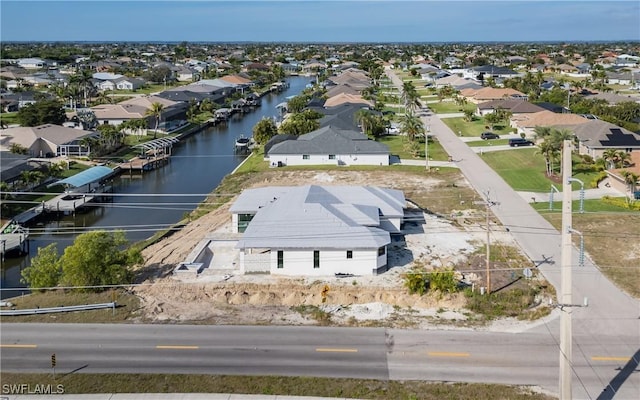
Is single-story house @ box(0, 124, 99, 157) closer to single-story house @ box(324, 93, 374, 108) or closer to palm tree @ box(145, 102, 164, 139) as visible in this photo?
palm tree @ box(145, 102, 164, 139)

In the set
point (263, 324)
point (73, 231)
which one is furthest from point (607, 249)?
point (73, 231)

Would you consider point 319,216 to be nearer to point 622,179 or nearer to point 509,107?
point 622,179

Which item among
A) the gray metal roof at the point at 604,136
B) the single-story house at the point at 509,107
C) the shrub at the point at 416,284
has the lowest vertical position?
the shrub at the point at 416,284

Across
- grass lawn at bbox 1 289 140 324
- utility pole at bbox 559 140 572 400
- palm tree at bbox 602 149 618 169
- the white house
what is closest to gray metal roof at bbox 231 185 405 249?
grass lawn at bbox 1 289 140 324

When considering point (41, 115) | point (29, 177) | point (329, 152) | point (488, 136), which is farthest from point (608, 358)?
point (41, 115)

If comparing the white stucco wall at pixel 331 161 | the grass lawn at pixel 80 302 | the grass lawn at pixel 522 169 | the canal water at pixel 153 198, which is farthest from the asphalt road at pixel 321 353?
the white stucco wall at pixel 331 161

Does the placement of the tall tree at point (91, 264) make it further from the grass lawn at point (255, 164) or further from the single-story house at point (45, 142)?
the single-story house at point (45, 142)
